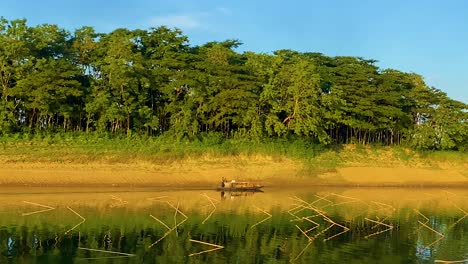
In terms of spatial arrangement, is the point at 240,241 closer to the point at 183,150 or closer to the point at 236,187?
the point at 236,187

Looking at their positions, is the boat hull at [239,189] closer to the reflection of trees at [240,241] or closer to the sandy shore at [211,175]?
the sandy shore at [211,175]

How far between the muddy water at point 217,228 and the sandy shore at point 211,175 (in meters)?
2.53

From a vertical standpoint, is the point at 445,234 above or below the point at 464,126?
below

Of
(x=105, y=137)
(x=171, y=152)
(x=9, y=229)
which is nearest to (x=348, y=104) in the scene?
(x=171, y=152)

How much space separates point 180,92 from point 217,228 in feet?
105

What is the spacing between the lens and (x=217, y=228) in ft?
82.5

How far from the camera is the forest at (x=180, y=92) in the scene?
4791cm

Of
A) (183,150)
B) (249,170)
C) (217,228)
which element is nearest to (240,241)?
(217,228)

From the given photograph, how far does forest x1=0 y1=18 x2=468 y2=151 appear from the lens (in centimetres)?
4791

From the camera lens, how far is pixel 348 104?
199 ft

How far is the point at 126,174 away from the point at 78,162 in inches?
161

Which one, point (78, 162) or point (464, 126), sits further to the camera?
point (464, 126)

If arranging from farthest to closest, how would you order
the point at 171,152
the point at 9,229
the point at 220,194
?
the point at 171,152
the point at 220,194
the point at 9,229

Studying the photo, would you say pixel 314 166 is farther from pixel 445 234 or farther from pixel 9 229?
pixel 9 229
